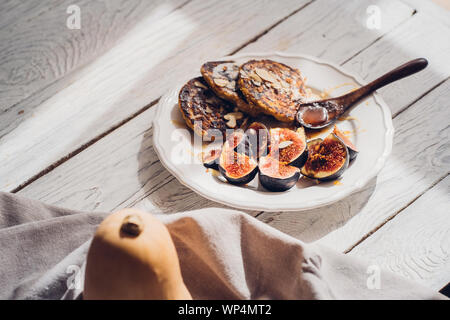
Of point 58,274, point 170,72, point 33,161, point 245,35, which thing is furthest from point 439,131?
point 33,161

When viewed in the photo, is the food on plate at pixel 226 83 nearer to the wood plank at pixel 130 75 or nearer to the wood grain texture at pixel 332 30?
the wood plank at pixel 130 75

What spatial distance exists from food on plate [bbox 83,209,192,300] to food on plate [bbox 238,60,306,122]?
34.9 inches

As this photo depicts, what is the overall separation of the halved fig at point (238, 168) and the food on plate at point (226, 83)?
0.25 meters

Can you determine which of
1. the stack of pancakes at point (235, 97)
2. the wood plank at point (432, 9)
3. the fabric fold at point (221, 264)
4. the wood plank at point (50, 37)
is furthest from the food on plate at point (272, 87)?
the wood plank at point (432, 9)

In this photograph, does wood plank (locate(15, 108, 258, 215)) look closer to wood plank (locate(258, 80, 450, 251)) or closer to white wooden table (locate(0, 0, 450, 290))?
white wooden table (locate(0, 0, 450, 290))

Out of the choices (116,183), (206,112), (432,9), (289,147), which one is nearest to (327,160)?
(289,147)

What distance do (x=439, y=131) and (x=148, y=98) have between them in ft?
4.29

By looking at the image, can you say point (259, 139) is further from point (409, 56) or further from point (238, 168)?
point (409, 56)

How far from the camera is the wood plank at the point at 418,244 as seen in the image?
4.73 feet

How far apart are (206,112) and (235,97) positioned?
0.44 ft

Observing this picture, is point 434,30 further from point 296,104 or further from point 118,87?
point 118,87

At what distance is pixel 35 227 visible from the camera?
1368mm

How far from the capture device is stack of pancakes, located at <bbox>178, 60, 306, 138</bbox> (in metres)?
1.71
